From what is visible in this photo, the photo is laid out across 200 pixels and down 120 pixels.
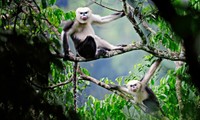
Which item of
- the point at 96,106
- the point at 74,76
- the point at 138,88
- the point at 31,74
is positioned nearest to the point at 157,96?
the point at 138,88

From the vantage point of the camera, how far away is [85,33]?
177 inches

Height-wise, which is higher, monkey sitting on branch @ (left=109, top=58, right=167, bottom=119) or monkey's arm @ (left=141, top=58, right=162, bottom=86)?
monkey's arm @ (left=141, top=58, right=162, bottom=86)

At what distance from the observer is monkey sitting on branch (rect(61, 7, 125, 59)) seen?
4.05 metres

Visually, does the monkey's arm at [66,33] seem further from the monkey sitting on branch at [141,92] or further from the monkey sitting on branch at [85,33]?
the monkey sitting on branch at [141,92]

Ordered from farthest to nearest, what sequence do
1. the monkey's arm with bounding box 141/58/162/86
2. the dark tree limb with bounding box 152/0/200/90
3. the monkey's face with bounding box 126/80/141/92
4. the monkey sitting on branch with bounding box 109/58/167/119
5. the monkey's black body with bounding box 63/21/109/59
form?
the monkey's face with bounding box 126/80/141/92, the monkey sitting on branch with bounding box 109/58/167/119, the monkey's black body with bounding box 63/21/109/59, the monkey's arm with bounding box 141/58/162/86, the dark tree limb with bounding box 152/0/200/90

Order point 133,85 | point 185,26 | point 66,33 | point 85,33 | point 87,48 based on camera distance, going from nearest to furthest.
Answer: point 185,26
point 87,48
point 66,33
point 85,33
point 133,85

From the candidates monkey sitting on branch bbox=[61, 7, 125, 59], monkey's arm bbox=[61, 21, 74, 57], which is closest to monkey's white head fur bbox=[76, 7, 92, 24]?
monkey sitting on branch bbox=[61, 7, 125, 59]

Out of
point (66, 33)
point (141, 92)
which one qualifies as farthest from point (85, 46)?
point (141, 92)

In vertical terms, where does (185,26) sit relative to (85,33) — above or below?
above

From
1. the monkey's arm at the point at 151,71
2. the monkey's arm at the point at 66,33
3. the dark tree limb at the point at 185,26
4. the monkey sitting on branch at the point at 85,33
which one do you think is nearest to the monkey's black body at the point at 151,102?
the monkey's arm at the point at 151,71

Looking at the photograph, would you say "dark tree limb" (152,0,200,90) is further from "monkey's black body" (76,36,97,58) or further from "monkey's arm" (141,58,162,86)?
"monkey's black body" (76,36,97,58)

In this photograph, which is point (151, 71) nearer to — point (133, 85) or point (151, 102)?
point (151, 102)

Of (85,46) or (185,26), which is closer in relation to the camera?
(185,26)

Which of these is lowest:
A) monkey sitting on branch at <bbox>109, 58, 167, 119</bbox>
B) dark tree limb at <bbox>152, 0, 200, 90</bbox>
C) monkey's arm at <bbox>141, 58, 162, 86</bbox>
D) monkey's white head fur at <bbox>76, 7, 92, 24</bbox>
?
monkey sitting on branch at <bbox>109, 58, 167, 119</bbox>
